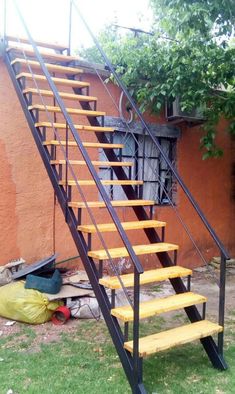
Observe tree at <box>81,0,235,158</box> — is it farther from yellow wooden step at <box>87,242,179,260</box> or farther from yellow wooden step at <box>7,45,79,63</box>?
yellow wooden step at <box>87,242,179,260</box>

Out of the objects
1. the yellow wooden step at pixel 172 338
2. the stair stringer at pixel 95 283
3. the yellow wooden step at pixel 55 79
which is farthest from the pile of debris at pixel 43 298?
the yellow wooden step at pixel 55 79

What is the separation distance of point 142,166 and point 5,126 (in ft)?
8.05

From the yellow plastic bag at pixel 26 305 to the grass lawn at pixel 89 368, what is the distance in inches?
8.8

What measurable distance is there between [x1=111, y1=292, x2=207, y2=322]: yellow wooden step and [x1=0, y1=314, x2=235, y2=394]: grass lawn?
22.4 inches

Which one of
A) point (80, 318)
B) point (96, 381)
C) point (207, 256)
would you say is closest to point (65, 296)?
point (80, 318)

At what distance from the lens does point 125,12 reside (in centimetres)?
1177

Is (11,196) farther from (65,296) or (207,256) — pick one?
(207,256)

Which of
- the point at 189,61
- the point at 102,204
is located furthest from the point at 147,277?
the point at 189,61

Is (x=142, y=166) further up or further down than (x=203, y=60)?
further down

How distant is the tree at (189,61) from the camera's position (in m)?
4.93

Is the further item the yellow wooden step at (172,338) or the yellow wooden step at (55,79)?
the yellow wooden step at (55,79)

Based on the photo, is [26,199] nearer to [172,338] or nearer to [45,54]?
[45,54]

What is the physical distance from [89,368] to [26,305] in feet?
4.31

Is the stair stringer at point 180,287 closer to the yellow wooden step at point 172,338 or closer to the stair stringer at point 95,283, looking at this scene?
the yellow wooden step at point 172,338
